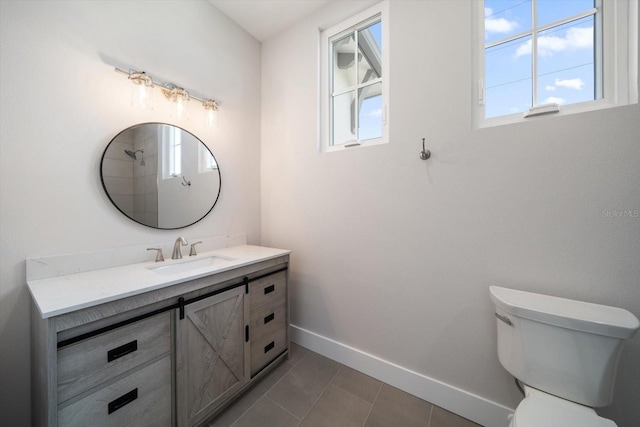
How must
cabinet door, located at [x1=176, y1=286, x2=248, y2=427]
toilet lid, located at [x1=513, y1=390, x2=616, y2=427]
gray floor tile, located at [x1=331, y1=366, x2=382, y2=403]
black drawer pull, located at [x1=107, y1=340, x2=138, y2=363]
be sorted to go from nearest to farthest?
toilet lid, located at [x1=513, y1=390, x2=616, y2=427] < black drawer pull, located at [x1=107, y1=340, x2=138, y2=363] < cabinet door, located at [x1=176, y1=286, x2=248, y2=427] < gray floor tile, located at [x1=331, y1=366, x2=382, y2=403]

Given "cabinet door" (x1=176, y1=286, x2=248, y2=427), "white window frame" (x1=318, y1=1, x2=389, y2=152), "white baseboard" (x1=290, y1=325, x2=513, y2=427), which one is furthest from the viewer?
"white window frame" (x1=318, y1=1, x2=389, y2=152)

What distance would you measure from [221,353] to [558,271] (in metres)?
1.88

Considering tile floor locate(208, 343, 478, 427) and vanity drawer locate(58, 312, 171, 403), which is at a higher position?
vanity drawer locate(58, 312, 171, 403)

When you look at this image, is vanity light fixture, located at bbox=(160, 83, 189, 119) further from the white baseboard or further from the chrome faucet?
the white baseboard

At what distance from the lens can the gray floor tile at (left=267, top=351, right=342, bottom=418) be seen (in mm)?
1407

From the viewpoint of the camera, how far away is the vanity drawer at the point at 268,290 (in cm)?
154

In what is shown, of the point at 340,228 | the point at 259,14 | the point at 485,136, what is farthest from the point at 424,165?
the point at 259,14

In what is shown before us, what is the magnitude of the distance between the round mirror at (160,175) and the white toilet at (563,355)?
207cm

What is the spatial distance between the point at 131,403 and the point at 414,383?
1.59 meters

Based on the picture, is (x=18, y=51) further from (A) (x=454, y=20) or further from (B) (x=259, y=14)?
(A) (x=454, y=20)

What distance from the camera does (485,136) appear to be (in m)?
1.26

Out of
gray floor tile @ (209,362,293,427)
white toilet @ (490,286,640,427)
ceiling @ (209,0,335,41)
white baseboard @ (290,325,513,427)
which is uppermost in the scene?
ceiling @ (209,0,335,41)

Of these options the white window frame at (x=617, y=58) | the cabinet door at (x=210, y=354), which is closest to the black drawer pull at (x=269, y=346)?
the cabinet door at (x=210, y=354)

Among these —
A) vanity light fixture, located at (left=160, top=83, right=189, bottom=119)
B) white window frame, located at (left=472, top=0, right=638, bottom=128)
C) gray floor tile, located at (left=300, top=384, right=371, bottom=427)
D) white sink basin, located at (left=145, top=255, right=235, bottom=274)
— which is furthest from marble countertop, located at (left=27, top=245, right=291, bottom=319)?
white window frame, located at (left=472, top=0, right=638, bottom=128)
